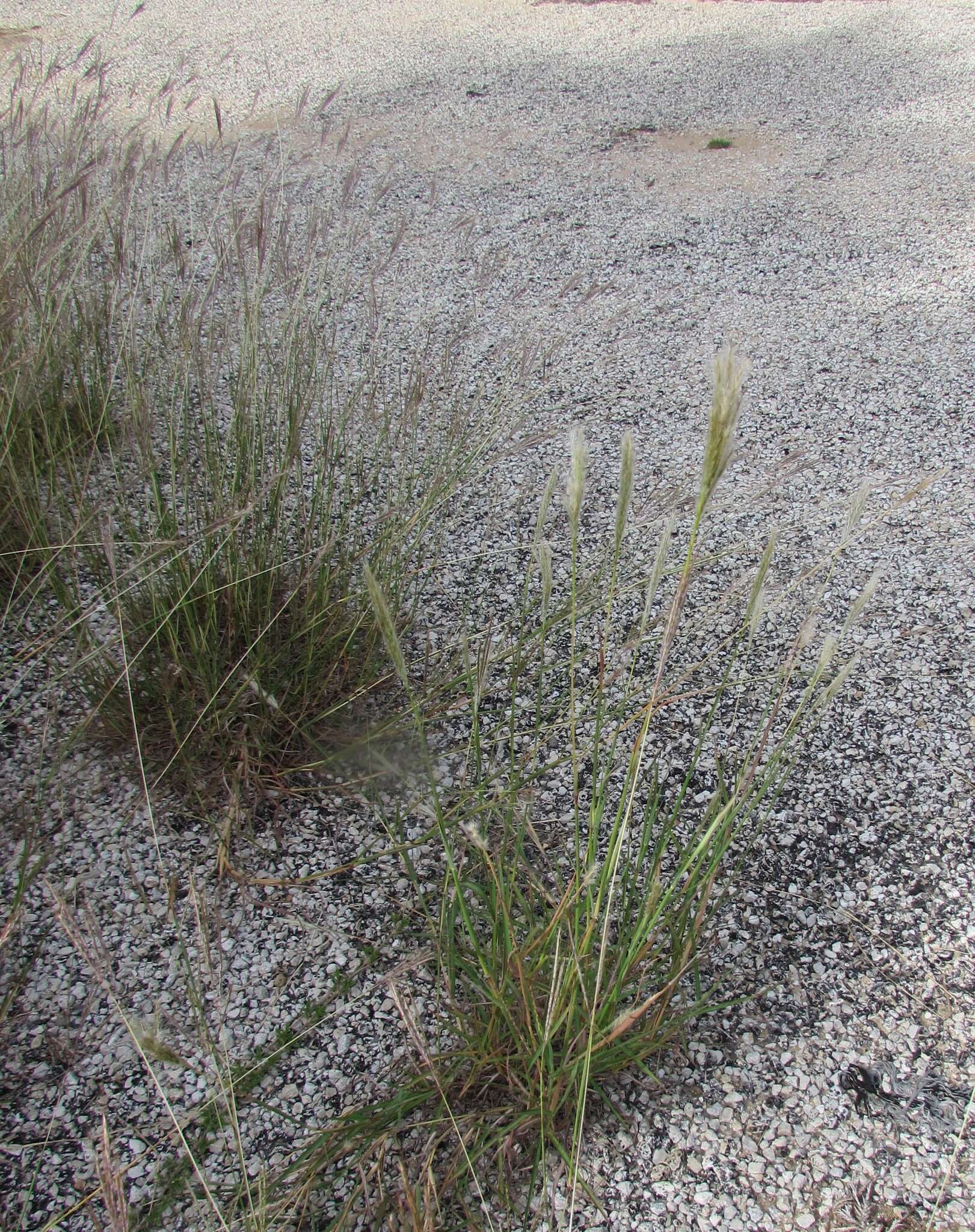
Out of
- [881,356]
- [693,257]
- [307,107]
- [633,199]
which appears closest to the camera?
[881,356]

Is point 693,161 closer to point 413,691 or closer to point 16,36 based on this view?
point 413,691

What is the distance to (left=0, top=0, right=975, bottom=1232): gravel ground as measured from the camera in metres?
1.19

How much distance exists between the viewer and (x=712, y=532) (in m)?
2.23

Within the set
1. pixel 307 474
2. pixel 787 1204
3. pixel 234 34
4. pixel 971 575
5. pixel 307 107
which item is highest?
pixel 234 34

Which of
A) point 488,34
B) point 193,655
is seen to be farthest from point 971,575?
point 488,34

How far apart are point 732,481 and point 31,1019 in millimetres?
1916

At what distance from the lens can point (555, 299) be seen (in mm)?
3182

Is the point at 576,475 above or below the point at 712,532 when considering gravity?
above

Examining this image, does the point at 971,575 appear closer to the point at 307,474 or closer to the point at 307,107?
the point at 307,474

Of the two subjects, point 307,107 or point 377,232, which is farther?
point 307,107

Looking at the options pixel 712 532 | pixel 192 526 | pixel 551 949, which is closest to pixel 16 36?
pixel 192 526

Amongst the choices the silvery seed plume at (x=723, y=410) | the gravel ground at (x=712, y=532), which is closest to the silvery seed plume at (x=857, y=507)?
the silvery seed plume at (x=723, y=410)

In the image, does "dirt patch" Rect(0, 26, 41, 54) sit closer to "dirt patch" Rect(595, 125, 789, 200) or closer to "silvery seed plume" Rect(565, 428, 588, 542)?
"dirt patch" Rect(595, 125, 789, 200)

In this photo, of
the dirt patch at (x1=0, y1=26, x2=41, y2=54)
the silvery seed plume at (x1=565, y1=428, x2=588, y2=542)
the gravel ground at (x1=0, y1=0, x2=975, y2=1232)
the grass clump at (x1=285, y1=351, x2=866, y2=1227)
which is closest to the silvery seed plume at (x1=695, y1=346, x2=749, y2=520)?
the grass clump at (x1=285, y1=351, x2=866, y2=1227)
